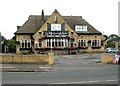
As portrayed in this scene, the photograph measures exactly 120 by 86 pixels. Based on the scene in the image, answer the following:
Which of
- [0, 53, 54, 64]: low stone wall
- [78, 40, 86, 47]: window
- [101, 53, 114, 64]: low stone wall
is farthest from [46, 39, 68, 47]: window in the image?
[0, 53, 54, 64]: low stone wall

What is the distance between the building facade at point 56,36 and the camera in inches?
2817

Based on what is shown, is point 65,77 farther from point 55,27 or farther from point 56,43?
point 55,27

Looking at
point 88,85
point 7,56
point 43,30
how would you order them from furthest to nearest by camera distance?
point 43,30, point 7,56, point 88,85

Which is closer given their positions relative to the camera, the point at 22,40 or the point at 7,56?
the point at 7,56

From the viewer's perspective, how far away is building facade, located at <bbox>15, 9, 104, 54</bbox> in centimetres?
7156

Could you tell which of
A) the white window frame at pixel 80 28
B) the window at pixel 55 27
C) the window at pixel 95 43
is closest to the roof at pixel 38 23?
the white window frame at pixel 80 28

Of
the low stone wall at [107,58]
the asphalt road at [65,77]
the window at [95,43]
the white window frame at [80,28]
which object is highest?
the white window frame at [80,28]

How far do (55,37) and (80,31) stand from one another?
638cm

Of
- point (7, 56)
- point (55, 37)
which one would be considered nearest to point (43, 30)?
point (55, 37)

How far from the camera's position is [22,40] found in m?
72.6


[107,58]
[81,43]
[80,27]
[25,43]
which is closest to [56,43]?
[81,43]

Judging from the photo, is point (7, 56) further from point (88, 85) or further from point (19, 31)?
point (19, 31)

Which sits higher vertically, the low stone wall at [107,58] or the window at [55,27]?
the window at [55,27]

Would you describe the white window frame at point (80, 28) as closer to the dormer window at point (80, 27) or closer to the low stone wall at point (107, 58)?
the dormer window at point (80, 27)
